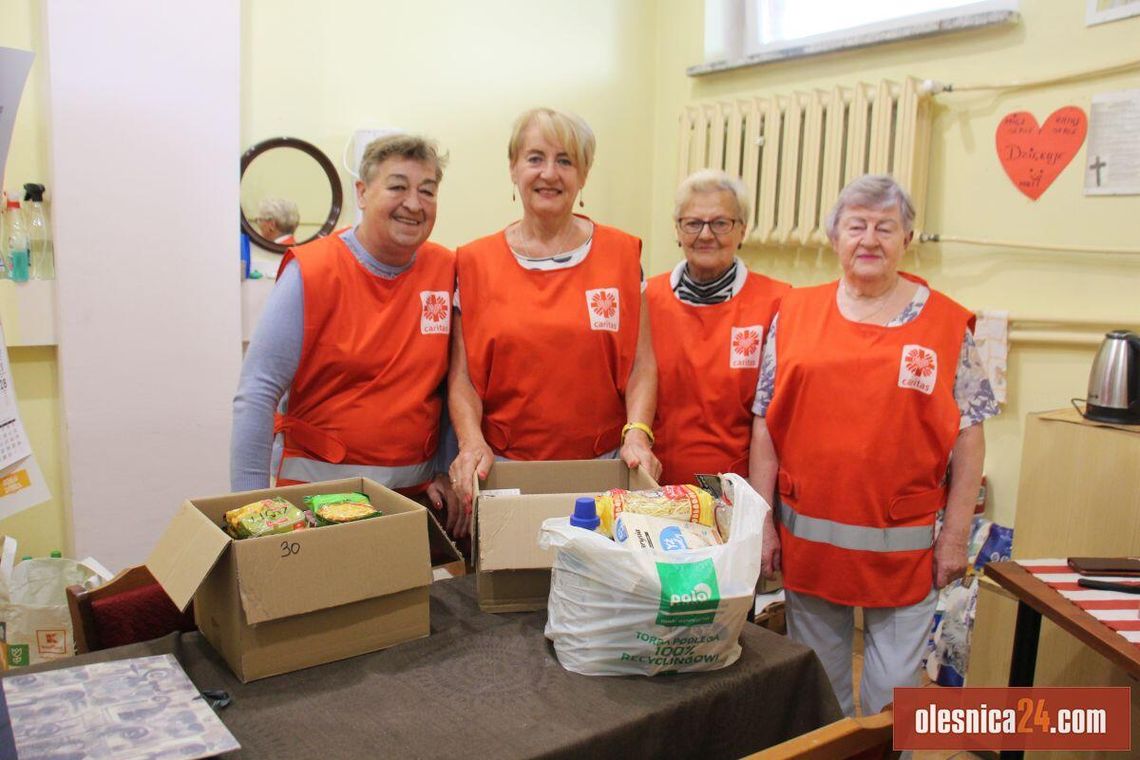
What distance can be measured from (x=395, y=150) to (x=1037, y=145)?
2216 mm

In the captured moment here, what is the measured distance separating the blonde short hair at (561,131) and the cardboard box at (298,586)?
3.10 ft

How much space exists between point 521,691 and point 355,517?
0.33 meters

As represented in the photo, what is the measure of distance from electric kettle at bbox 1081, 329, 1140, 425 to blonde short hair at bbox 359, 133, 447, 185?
1.73 metres

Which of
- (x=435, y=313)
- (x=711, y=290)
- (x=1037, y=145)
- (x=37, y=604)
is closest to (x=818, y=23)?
(x=1037, y=145)

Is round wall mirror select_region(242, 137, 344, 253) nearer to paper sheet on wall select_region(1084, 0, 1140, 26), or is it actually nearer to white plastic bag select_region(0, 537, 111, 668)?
white plastic bag select_region(0, 537, 111, 668)

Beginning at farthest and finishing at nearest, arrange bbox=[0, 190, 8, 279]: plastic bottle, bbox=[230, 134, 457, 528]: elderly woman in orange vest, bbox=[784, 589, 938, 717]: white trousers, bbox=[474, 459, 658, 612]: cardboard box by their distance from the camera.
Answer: bbox=[0, 190, 8, 279]: plastic bottle
bbox=[784, 589, 938, 717]: white trousers
bbox=[230, 134, 457, 528]: elderly woman in orange vest
bbox=[474, 459, 658, 612]: cardboard box

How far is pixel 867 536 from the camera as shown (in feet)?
6.13

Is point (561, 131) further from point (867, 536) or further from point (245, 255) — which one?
point (245, 255)

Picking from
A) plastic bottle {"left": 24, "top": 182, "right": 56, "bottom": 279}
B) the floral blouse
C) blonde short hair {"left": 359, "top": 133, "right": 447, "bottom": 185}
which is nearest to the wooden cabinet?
the floral blouse

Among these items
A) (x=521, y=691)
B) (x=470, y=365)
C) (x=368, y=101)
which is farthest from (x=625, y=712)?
(x=368, y=101)

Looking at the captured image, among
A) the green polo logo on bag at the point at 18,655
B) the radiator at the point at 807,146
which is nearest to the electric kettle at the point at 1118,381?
the radiator at the point at 807,146

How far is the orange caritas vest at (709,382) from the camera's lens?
6.82 feet

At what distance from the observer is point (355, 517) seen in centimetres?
118

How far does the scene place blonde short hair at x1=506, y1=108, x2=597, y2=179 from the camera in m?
1.83
